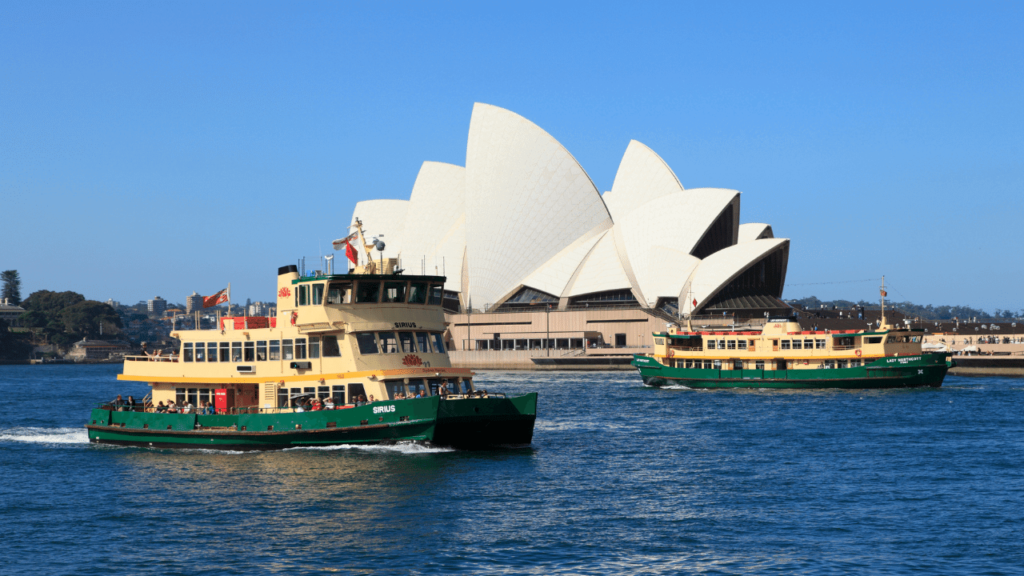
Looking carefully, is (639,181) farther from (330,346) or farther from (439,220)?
(330,346)

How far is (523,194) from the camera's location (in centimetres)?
10812

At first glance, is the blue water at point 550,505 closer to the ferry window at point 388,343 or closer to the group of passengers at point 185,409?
the group of passengers at point 185,409

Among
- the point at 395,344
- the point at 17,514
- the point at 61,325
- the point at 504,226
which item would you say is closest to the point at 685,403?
the point at 395,344

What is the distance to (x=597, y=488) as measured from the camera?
25906 mm

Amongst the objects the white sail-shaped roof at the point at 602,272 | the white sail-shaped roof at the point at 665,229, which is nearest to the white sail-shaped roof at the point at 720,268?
the white sail-shaped roof at the point at 665,229

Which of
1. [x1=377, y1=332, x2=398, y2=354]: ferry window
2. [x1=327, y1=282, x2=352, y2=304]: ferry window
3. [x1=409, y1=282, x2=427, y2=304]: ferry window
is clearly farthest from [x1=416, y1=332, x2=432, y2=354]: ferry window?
[x1=327, y1=282, x2=352, y2=304]: ferry window

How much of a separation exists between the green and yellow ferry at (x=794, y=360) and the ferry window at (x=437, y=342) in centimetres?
3650

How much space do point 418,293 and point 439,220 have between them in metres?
93.5

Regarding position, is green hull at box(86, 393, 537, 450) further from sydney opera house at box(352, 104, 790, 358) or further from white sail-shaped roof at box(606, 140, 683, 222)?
white sail-shaped roof at box(606, 140, 683, 222)

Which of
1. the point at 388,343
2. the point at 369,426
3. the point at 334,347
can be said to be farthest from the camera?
the point at 388,343

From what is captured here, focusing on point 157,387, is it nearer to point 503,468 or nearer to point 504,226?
point 503,468

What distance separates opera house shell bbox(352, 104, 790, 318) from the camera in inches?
4053

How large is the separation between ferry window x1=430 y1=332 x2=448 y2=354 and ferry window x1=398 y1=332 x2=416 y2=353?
3.22ft

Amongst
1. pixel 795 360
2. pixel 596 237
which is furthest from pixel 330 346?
pixel 596 237
